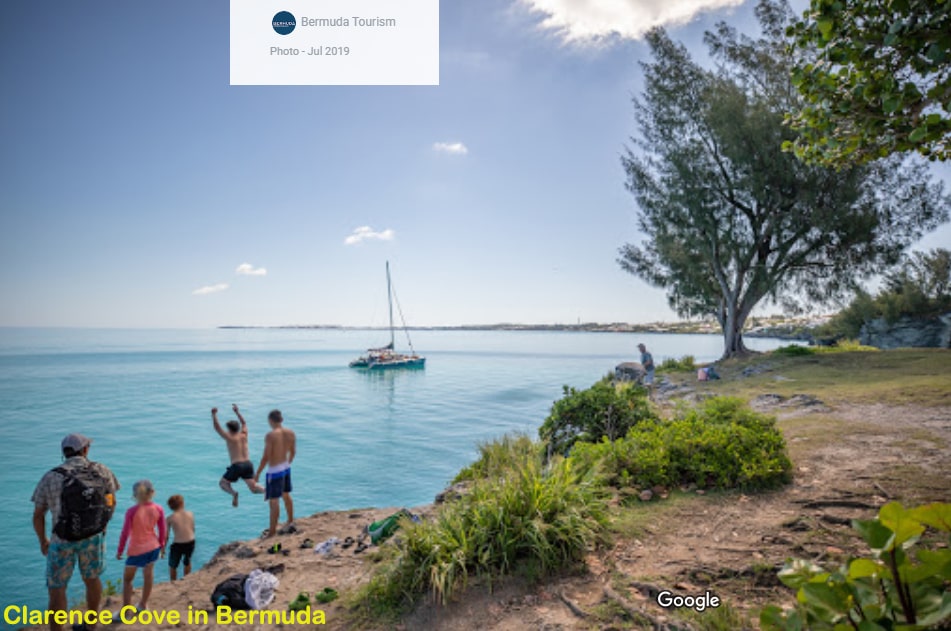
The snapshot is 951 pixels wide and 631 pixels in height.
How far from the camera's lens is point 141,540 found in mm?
6523

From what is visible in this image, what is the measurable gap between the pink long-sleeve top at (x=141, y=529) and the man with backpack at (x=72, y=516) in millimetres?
590

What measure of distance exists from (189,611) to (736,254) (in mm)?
27926

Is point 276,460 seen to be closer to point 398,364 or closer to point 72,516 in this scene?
point 72,516

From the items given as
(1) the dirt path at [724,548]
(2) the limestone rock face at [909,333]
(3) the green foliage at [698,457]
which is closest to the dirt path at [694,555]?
(1) the dirt path at [724,548]

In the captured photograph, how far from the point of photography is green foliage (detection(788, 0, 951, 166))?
4.67m

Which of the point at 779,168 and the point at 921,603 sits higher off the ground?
the point at 779,168

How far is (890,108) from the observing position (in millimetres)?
4672

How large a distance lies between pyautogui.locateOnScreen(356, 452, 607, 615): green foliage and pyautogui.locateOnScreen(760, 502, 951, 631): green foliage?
135 inches

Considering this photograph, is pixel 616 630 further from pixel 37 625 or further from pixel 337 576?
pixel 37 625

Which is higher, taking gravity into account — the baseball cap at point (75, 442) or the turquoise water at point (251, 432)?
the baseball cap at point (75, 442)

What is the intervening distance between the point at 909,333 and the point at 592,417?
4091 centimetres

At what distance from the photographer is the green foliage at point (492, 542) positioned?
16.1 ft

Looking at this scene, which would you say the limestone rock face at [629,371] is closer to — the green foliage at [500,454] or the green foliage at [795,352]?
the green foliage at [795,352]

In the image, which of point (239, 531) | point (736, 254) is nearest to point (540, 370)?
point (736, 254)
